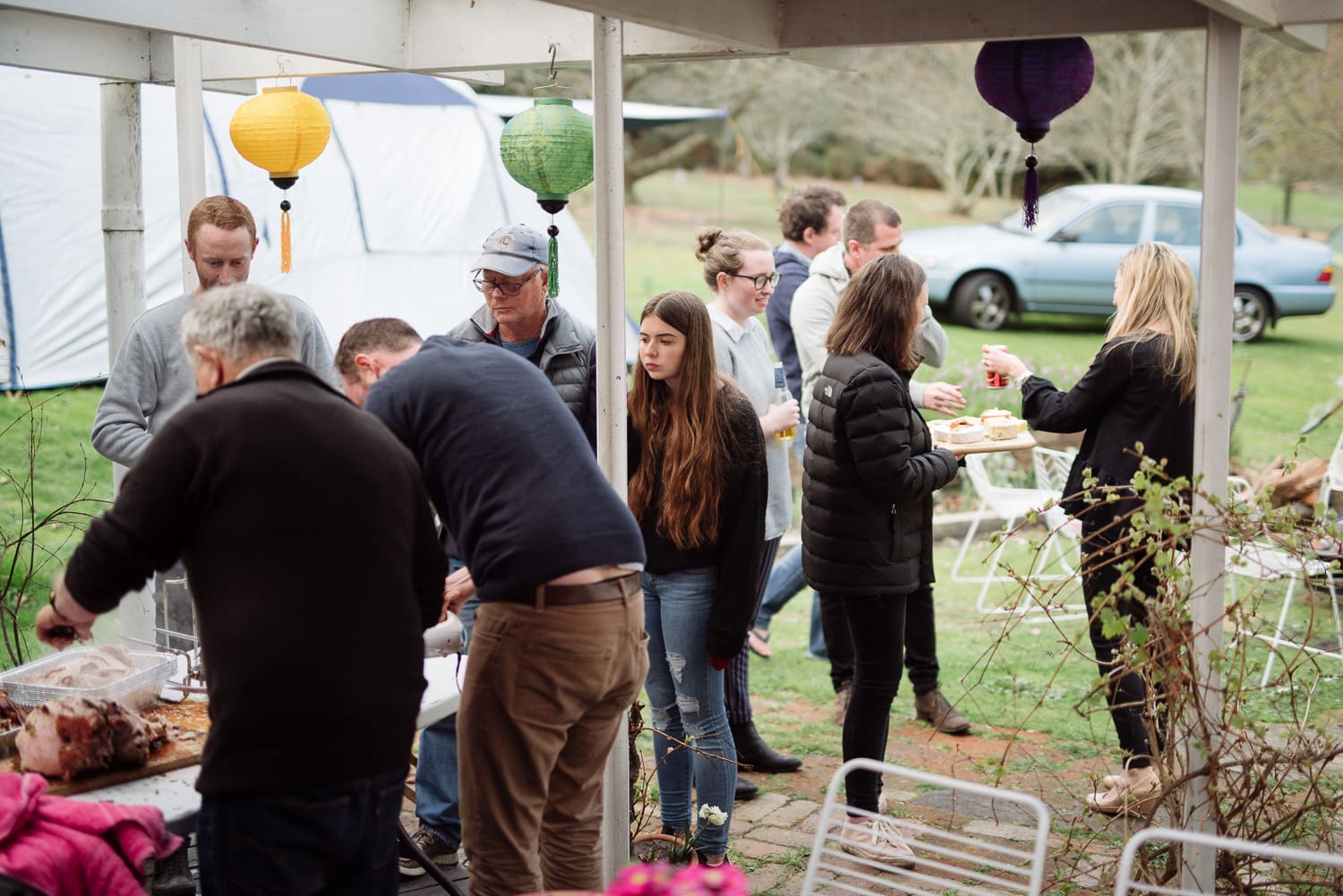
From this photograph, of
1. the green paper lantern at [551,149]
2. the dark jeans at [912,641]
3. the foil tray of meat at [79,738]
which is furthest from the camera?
the dark jeans at [912,641]

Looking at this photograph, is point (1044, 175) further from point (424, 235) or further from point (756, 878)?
point (756, 878)

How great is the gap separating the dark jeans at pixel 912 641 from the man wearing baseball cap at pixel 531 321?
166 centimetres

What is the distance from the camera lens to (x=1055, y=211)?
14.2 metres

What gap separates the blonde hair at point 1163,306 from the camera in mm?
4168

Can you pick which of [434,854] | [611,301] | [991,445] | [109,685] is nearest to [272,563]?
[109,685]

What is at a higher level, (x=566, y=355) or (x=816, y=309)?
(x=816, y=309)

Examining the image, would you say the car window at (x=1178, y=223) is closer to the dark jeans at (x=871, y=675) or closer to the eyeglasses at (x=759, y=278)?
the eyeglasses at (x=759, y=278)

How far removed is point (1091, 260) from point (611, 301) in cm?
1178

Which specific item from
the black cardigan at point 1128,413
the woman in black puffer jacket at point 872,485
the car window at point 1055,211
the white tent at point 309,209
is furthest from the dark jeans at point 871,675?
the car window at point 1055,211

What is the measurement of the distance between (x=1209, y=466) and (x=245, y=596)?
2212 mm

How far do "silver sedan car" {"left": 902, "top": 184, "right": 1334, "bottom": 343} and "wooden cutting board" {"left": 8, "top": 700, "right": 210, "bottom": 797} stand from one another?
37.5ft

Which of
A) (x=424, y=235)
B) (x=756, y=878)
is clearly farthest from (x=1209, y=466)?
(x=424, y=235)

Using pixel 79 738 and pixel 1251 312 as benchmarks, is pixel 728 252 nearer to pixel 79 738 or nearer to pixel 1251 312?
pixel 79 738

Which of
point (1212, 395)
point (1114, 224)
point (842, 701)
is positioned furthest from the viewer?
point (1114, 224)
